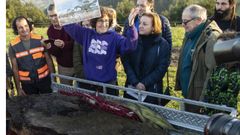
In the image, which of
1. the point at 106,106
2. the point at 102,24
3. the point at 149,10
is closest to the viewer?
the point at 106,106

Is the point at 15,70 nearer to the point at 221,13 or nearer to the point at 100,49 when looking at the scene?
the point at 100,49

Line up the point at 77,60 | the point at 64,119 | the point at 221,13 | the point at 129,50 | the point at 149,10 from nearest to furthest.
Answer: the point at 64,119, the point at 129,50, the point at 221,13, the point at 149,10, the point at 77,60

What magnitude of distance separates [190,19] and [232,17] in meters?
0.76

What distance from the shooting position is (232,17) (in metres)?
4.67

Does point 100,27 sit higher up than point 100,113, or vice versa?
point 100,27

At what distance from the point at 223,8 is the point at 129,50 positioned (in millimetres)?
1138

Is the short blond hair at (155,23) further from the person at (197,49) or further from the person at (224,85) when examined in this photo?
the person at (224,85)

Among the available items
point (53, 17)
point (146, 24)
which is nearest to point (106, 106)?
point (146, 24)

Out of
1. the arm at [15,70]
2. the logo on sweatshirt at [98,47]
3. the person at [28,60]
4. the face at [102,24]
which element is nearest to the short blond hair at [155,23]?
the face at [102,24]

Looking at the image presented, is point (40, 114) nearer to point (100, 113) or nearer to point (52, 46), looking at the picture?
point (100, 113)

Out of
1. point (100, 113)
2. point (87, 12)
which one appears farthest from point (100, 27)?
point (100, 113)

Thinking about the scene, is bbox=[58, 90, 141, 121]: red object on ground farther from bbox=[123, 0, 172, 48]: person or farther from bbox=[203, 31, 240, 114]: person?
bbox=[123, 0, 172, 48]: person

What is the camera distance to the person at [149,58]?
14.7 feet

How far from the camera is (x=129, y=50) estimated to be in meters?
4.41
